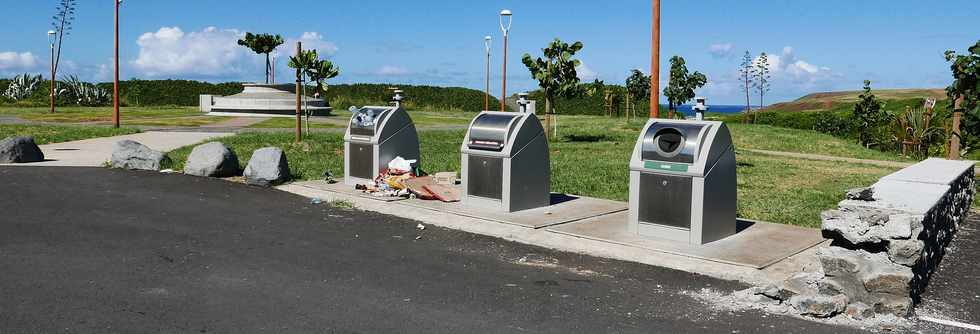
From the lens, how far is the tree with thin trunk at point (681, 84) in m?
38.6

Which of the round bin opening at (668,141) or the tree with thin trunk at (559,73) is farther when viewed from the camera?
the tree with thin trunk at (559,73)

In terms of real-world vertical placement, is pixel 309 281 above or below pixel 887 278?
below

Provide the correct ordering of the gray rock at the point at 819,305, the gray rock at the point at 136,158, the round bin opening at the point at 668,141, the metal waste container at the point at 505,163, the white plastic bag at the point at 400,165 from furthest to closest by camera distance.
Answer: the gray rock at the point at 136,158 < the white plastic bag at the point at 400,165 < the metal waste container at the point at 505,163 < the round bin opening at the point at 668,141 < the gray rock at the point at 819,305

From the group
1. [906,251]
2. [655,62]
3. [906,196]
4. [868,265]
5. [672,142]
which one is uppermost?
[655,62]

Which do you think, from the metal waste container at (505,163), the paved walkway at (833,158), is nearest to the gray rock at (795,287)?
the metal waste container at (505,163)

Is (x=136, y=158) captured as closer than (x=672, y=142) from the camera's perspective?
No

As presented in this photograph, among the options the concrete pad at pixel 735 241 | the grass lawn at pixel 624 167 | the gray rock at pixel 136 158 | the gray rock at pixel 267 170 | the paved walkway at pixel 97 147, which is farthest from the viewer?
the paved walkway at pixel 97 147

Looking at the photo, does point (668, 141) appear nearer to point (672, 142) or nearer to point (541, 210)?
point (672, 142)

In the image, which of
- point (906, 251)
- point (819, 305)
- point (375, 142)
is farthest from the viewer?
point (375, 142)

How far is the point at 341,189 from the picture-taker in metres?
12.5

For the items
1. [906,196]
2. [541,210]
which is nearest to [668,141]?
[906,196]

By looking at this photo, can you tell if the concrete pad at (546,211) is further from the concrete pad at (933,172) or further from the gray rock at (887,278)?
the gray rock at (887,278)

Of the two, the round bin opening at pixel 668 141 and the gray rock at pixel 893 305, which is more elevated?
the round bin opening at pixel 668 141

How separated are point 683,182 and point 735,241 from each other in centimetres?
98
